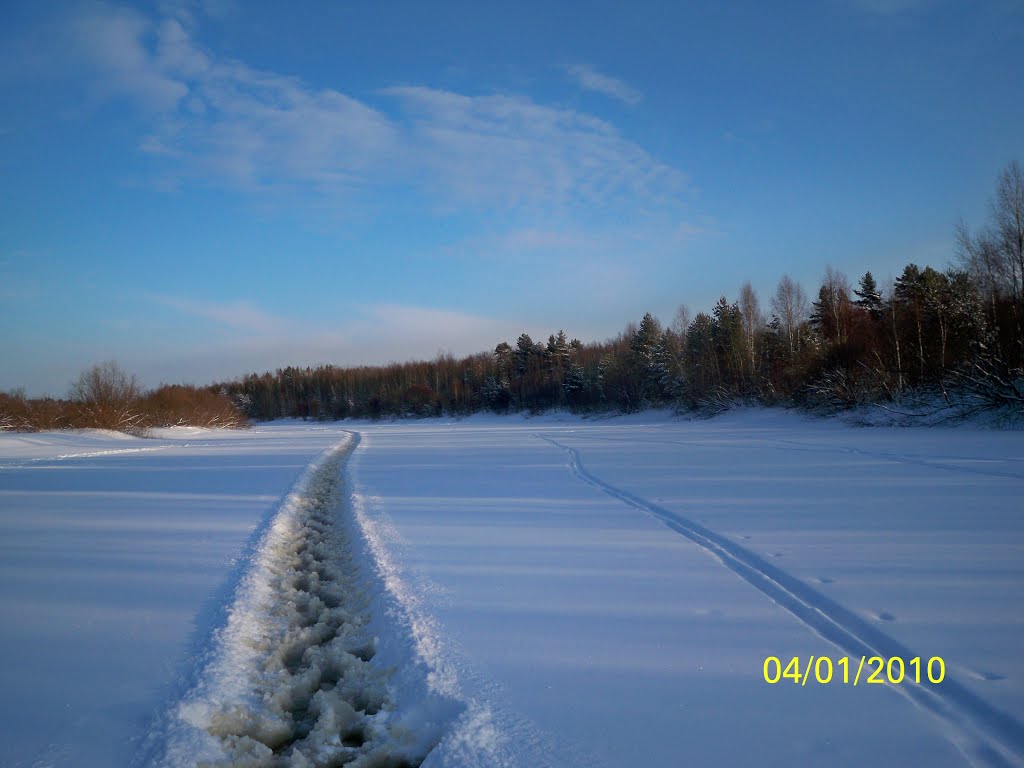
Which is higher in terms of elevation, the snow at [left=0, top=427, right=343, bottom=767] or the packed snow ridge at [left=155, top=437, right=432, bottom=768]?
the snow at [left=0, top=427, right=343, bottom=767]

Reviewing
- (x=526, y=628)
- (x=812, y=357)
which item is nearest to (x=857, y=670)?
(x=526, y=628)

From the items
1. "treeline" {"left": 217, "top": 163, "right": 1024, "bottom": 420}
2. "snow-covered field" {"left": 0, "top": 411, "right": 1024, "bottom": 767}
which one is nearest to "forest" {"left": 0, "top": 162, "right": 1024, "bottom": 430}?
"treeline" {"left": 217, "top": 163, "right": 1024, "bottom": 420}

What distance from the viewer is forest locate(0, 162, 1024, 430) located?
20.2 m

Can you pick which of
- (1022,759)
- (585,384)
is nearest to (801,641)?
(1022,759)

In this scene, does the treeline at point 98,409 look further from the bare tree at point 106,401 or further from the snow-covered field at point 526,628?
the snow-covered field at point 526,628

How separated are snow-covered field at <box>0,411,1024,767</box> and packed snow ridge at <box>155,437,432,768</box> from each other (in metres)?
0.02

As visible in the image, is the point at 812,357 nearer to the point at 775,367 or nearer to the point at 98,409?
A: the point at 775,367

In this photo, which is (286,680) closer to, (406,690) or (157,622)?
(406,690)

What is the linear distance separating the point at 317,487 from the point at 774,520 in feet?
34.6

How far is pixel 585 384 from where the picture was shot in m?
56.9

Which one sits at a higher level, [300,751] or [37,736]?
[37,736]

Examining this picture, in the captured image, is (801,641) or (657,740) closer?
(657,740)

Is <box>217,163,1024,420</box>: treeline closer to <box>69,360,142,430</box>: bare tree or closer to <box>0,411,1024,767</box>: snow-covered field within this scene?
<box>0,411,1024,767</box>: snow-covered field

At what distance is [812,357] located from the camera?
97.2 ft
